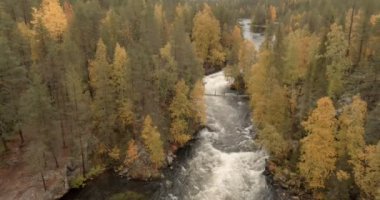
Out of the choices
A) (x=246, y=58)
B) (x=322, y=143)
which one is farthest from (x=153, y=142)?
(x=246, y=58)

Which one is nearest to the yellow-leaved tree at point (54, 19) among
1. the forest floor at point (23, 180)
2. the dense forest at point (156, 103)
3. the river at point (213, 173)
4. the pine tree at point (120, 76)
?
the dense forest at point (156, 103)

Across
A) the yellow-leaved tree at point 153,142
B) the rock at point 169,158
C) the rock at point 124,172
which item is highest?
the yellow-leaved tree at point 153,142

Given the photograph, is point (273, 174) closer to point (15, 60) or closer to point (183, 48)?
point (183, 48)

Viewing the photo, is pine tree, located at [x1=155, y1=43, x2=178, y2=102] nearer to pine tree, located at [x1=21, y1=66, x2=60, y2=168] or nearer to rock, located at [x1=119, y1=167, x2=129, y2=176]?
rock, located at [x1=119, y1=167, x2=129, y2=176]

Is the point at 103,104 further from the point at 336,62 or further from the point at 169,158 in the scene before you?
the point at 336,62

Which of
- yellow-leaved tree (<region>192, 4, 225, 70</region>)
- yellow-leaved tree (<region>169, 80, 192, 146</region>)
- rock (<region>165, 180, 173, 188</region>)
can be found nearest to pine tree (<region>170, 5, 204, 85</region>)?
yellow-leaved tree (<region>169, 80, 192, 146</region>)

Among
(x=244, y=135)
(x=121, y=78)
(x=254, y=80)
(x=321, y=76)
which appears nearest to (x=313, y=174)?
(x=321, y=76)

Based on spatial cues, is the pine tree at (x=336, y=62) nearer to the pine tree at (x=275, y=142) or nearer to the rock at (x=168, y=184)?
the pine tree at (x=275, y=142)
